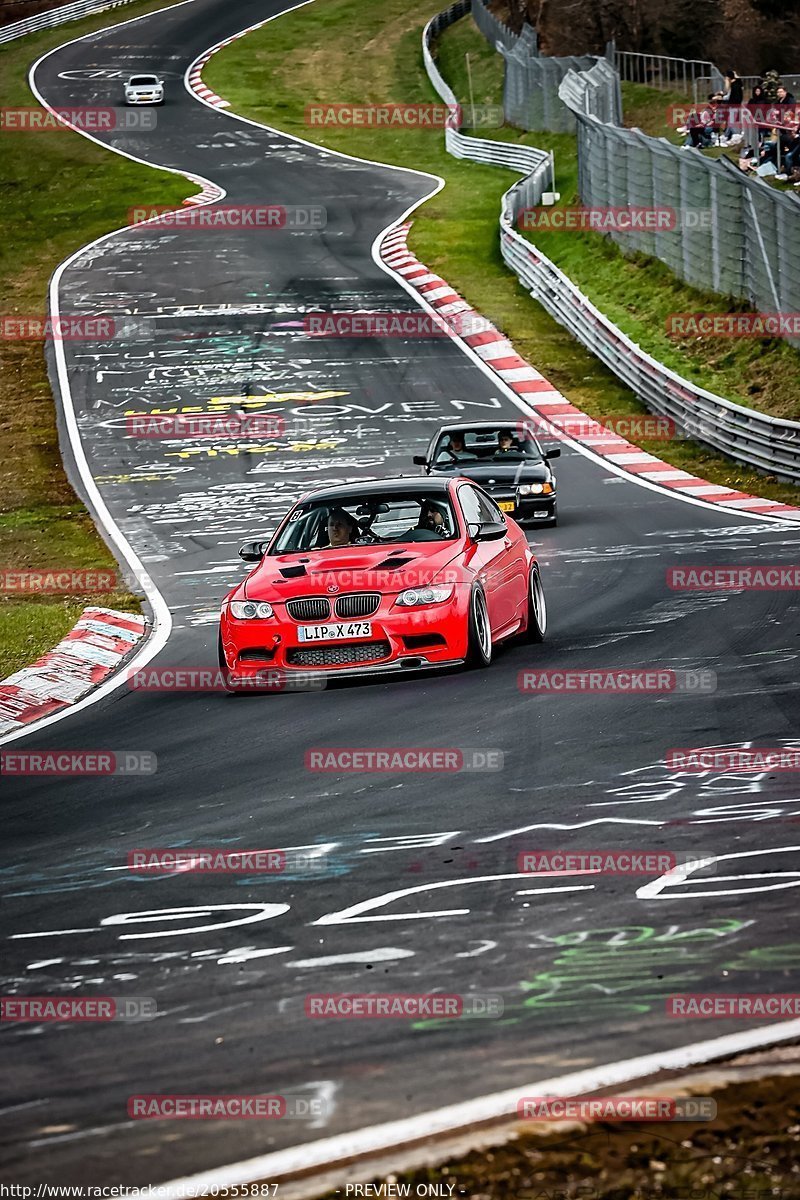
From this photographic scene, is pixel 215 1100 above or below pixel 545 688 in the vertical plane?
above

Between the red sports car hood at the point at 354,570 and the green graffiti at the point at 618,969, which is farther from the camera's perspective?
the red sports car hood at the point at 354,570

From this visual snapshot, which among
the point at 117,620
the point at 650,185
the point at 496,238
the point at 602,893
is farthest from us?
the point at 496,238

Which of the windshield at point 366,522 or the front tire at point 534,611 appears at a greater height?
the windshield at point 366,522

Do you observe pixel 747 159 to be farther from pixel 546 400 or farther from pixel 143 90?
pixel 143 90

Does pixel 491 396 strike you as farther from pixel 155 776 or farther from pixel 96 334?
pixel 155 776

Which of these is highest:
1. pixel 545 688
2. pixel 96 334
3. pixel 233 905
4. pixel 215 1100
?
pixel 215 1100

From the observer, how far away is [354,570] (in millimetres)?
12352

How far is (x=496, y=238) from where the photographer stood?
140 feet

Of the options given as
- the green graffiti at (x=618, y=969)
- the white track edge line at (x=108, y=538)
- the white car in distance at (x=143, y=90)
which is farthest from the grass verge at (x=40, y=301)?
the green graffiti at (x=618, y=969)

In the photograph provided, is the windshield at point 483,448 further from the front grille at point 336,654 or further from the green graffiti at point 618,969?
the green graffiti at point 618,969

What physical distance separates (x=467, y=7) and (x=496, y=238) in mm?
35553

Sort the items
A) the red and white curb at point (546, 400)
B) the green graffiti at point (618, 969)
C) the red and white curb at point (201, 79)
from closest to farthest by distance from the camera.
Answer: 1. the green graffiti at point (618, 969)
2. the red and white curb at point (546, 400)
3. the red and white curb at point (201, 79)

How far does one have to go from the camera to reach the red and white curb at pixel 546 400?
22609 mm

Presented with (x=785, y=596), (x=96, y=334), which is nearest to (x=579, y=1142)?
(x=785, y=596)
